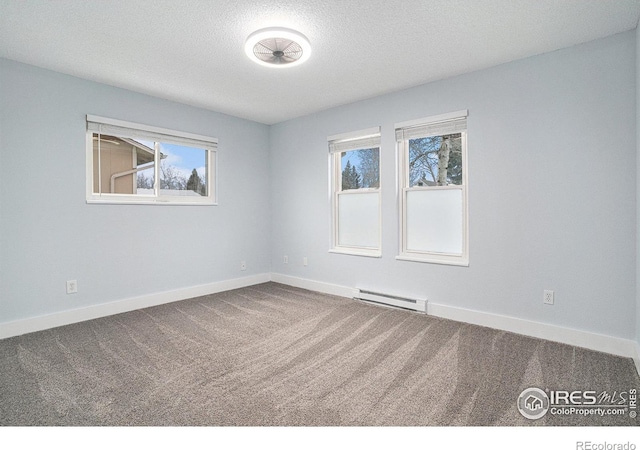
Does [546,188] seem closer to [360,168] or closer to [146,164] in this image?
[360,168]

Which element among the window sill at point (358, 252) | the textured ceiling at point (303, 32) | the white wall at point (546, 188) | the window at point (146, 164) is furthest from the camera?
the window sill at point (358, 252)

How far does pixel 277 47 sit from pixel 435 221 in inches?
94.3

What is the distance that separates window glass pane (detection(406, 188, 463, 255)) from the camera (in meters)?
3.55

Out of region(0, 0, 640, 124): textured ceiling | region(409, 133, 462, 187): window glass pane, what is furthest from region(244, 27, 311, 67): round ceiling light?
region(409, 133, 462, 187): window glass pane

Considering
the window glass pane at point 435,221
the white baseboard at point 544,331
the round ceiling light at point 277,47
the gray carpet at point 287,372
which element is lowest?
the gray carpet at point 287,372

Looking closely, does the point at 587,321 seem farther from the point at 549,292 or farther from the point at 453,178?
the point at 453,178

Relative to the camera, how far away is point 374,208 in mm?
4270

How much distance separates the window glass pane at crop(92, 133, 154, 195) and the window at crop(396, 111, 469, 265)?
10.1ft

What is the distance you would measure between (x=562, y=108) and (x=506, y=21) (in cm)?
94

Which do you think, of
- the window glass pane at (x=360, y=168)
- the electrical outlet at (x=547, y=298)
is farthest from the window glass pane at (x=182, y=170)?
the electrical outlet at (x=547, y=298)

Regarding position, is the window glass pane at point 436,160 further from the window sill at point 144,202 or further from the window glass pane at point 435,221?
the window sill at point 144,202

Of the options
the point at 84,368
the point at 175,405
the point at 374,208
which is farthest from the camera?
the point at 374,208

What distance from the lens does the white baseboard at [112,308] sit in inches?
120
